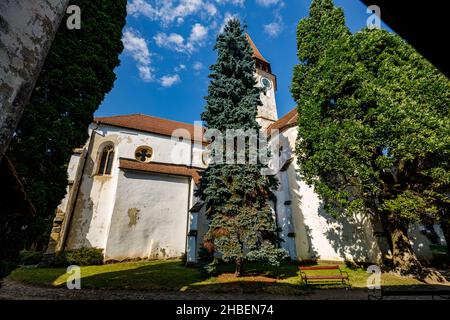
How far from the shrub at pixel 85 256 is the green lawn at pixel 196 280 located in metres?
1.87

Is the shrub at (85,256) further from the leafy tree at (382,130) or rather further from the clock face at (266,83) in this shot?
the clock face at (266,83)

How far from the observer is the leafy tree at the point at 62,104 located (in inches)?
237

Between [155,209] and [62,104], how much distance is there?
11.0 meters

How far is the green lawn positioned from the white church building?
8.04ft

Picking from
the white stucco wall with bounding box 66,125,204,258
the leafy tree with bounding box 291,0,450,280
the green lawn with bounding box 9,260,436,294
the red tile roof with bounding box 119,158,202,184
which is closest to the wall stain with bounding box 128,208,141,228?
the white stucco wall with bounding box 66,125,204,258

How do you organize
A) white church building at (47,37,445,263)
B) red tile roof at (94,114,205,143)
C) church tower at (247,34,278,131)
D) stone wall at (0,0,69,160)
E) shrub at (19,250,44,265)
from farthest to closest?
church tower at (247,34,278,131) → red tile roof at (94,114,205,143) → white church building at (47,37,445,263) → shrub at (19,250,44,265) → stone wall at (0,0,69,160)

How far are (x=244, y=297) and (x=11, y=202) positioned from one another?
7.08m

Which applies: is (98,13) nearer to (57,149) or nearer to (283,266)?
(57,149)

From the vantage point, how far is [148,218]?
16.2 metres

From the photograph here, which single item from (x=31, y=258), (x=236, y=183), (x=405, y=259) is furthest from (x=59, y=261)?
(x=405, y=259)

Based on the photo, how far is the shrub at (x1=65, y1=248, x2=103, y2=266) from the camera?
13.3m

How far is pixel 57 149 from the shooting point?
6785 mm

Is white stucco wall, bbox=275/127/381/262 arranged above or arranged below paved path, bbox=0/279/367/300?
above

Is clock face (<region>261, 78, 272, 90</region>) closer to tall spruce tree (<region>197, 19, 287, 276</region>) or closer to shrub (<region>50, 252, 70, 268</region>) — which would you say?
tall spruce tree (<region>197, 19, 287, 276</region>)
